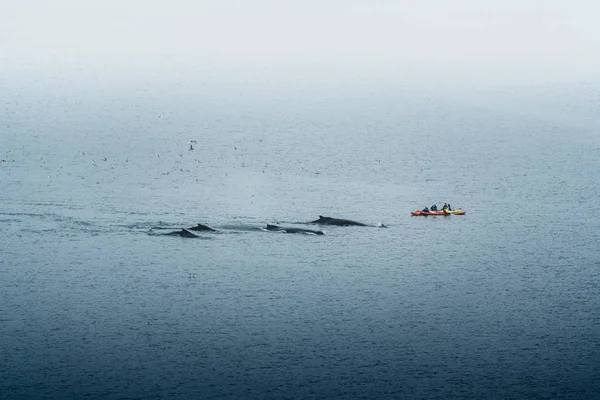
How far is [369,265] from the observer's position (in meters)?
93.9

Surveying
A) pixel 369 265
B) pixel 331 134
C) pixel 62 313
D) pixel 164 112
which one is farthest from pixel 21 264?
pixel 164 112

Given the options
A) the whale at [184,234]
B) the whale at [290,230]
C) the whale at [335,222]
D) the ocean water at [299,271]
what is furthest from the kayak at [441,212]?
the whale at [184,234]

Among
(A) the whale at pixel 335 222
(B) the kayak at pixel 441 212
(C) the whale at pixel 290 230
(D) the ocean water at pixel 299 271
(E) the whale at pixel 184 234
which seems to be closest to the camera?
(D) the ocean water at pixel 299 271

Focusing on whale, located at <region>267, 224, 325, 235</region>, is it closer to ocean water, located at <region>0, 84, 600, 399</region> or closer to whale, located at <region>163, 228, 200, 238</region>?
ocean water, located at <region>0, 84, 600, 399</region>

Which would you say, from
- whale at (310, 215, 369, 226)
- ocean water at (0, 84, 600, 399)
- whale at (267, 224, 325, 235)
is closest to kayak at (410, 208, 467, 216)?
ocean water at (0, 84, 600, 399)

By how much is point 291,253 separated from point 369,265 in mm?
9361

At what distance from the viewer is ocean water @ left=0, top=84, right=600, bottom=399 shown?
69625 mm

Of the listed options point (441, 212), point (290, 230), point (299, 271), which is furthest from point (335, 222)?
point (299, 271)

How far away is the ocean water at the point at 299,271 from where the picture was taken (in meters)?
69.6

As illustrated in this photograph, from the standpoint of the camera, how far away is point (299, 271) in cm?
9238

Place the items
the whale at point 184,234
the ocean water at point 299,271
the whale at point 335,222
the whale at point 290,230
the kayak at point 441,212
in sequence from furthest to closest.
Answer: the kayak at point 441,212 < the whale at point 335,222 < the whale at point 290,230 < the whale at point 184,234 < the ocean water at point 299,271

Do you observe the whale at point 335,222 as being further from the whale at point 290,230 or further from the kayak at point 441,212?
the kayak at point 441,212

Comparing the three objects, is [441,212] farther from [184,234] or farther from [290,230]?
[184,234]

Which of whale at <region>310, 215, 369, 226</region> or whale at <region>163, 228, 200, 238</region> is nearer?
whale at <region>163, 228, 200, 238</region>
